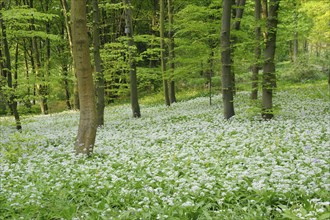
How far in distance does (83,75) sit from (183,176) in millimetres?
4333

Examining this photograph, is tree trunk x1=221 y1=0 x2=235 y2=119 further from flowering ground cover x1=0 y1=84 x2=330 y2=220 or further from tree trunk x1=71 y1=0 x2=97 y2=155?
tree trunk x1=71 y1=0 x2=97 y2=155

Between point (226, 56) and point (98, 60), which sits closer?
point (226, 56)

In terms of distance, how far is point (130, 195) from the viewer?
5609 millimetres

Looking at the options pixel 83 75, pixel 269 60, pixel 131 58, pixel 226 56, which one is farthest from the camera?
pixel 131 58

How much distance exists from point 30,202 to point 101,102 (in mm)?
9381

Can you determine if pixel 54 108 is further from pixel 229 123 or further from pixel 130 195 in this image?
pixel 130 195

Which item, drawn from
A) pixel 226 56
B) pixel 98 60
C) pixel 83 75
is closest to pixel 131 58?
pixel 98 60

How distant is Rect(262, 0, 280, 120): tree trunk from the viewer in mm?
11281

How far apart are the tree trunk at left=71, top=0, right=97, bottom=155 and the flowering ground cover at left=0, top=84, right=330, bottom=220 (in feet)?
1.65

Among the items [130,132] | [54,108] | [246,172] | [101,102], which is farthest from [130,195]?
[54,108]

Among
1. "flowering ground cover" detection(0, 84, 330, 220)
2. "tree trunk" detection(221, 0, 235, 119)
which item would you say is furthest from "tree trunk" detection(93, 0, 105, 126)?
"tree trunk" detection(221, 0, 235, 119)

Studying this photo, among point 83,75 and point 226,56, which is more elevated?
point 226,56

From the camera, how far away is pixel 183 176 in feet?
21.1

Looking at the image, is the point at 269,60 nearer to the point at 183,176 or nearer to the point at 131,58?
the point at 183,176
